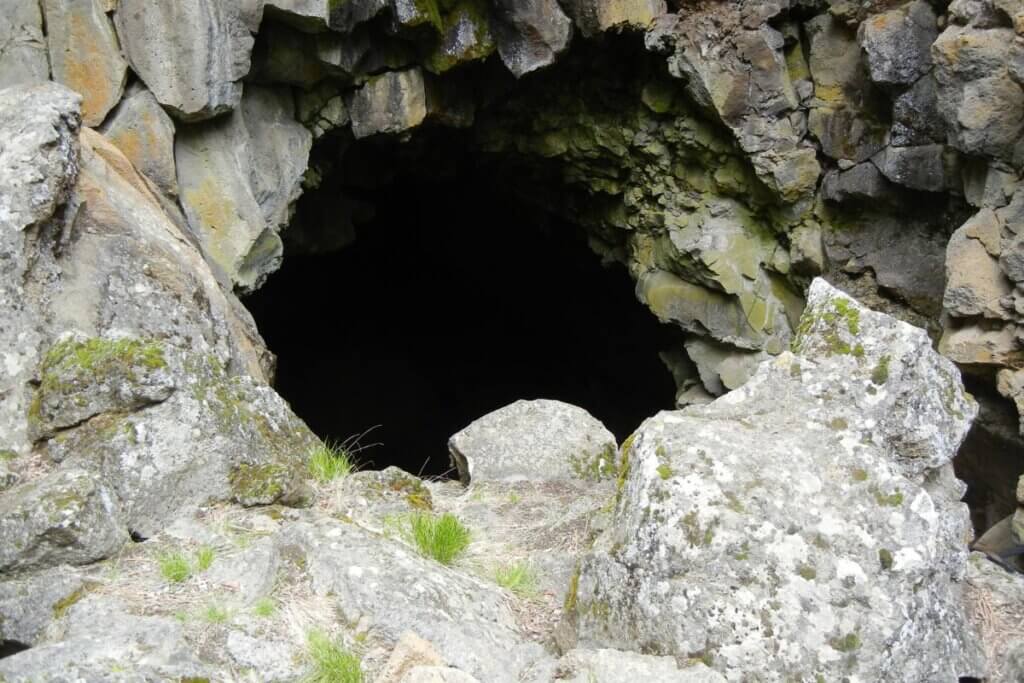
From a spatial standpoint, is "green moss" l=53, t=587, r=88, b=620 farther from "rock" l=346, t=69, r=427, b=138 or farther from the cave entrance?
the cave entrance

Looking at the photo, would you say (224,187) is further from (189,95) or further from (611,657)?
(611,657)

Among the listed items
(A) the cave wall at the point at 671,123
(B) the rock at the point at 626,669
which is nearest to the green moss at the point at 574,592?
(B) the rock at the point at 626,669

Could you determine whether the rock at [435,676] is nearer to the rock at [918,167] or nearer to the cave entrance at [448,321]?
the rock at [918,167]

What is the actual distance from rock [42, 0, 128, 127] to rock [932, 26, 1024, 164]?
Answer: 6.08m

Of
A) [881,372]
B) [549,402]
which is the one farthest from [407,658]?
[549,402]

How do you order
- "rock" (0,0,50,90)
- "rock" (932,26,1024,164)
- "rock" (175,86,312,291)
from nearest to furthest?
"rock" (932,26,1024,164), "rock" (0,0,50,90), "rock" (175,86,312,291)

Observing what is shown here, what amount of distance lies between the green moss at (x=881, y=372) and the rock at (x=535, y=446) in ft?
5.91

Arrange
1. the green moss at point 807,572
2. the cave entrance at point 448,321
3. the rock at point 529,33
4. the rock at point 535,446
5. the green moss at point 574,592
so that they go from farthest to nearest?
the cave entrance at point 448,321 → the rock at point 529,33 → the rock at point 535,446 → the green moss at point 574,592 → the green moss at point 807,572

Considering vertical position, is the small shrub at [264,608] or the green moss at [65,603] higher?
the small shrub at [264,608]

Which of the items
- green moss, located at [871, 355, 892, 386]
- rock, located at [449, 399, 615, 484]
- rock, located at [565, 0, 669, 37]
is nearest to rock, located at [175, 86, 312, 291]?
rock, located at [565, 0, 669, 37]

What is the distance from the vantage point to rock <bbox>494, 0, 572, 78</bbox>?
834 centimetres

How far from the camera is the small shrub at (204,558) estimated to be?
11.3 feet

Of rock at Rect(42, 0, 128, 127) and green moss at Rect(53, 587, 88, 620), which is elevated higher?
rock at Rect(42, 0, 128, 127)

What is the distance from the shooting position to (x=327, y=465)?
4.42 metres
